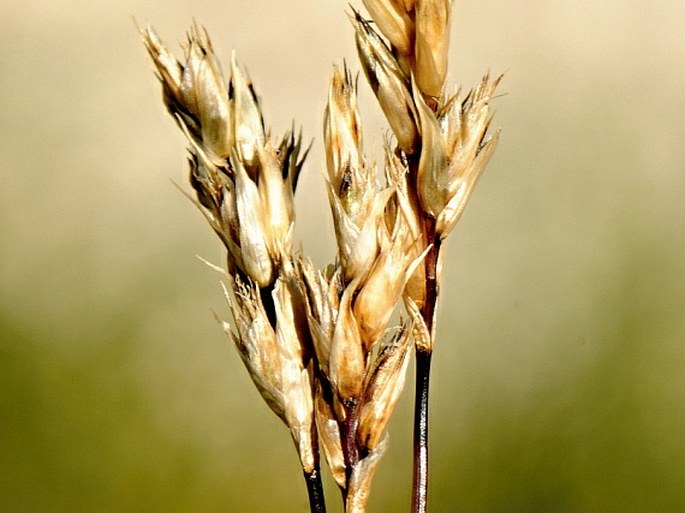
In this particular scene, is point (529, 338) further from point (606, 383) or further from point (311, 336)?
point (311, 336)

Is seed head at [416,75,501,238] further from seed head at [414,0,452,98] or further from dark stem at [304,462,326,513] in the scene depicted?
dark stem at [304,462,326,513]

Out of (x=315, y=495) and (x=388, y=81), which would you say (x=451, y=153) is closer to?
(x=388, y=81)

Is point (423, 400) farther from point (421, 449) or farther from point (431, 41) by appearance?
point (431, 41)

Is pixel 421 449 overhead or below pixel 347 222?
below

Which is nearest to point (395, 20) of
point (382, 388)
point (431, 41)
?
point (431, 41)

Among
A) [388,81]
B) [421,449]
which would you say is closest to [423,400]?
[421,449]

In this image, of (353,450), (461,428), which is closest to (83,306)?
(461,428)

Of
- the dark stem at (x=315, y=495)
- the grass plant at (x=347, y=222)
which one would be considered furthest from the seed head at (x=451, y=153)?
the dark stem at (x=315, y=495)

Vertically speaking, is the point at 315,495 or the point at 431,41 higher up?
the point at 431,41
